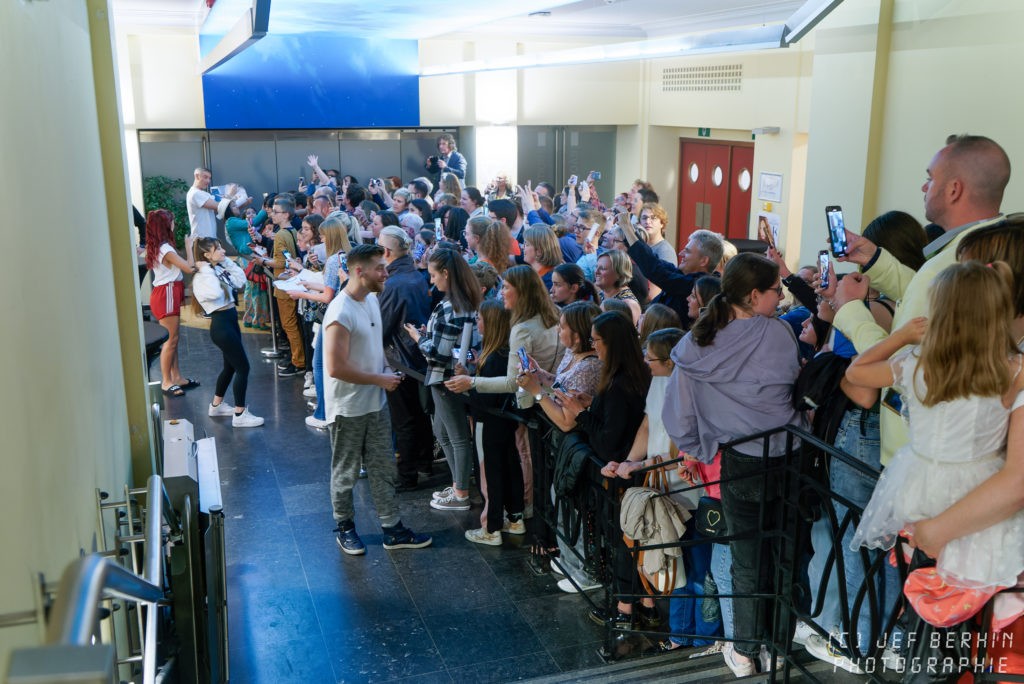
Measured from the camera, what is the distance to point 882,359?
296 cm

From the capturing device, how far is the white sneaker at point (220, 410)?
7.91 metres

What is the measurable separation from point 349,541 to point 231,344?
2.87 m

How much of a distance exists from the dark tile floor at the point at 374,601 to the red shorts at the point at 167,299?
7.01ft

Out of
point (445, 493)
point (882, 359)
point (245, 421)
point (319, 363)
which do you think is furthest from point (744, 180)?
point (882, 359)

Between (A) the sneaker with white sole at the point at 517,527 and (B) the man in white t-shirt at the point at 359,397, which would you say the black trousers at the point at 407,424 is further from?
(A) the sneaker with white sole at the point at 517,527

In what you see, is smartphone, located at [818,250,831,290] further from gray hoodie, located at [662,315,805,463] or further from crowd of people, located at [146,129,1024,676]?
gray hoodie, located at [662,315,805,463]

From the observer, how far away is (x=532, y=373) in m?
4.67

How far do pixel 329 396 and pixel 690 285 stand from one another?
2.32 meters

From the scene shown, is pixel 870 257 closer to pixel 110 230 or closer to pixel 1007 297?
pixel 1007 297

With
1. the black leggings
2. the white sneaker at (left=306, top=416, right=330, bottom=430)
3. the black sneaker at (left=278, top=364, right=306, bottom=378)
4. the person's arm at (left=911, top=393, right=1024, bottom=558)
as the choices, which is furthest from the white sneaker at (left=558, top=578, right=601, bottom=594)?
the black sneaker at (left=278, top=364, right=306, bottom=378)

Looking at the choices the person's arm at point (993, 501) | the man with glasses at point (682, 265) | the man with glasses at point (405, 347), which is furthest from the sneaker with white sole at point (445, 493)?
the person's arm at point (993, 501)

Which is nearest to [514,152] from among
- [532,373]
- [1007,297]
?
[532,373]

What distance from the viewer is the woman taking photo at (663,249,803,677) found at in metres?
3.63

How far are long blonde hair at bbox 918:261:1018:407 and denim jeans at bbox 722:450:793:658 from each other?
1.16 metres
